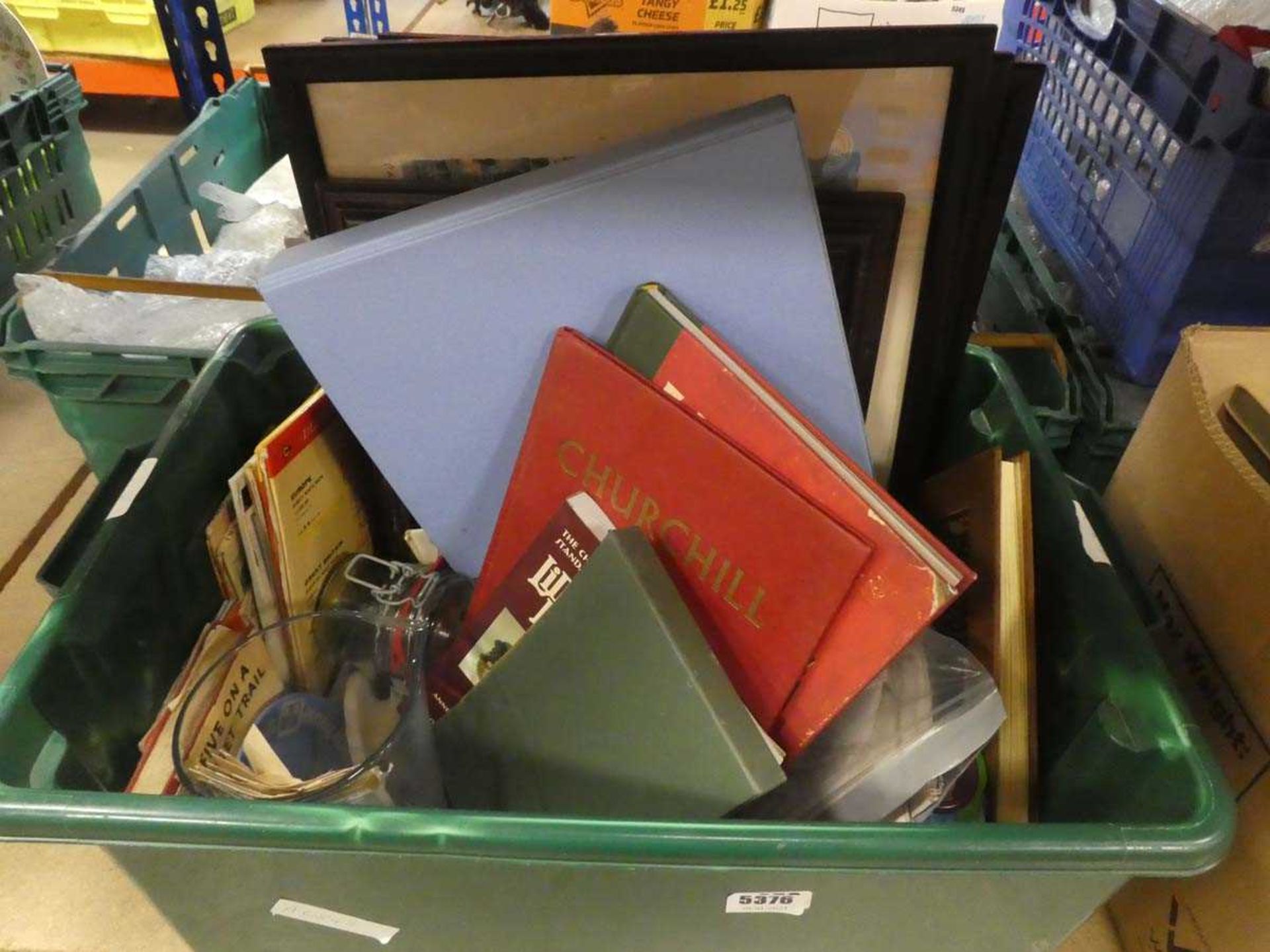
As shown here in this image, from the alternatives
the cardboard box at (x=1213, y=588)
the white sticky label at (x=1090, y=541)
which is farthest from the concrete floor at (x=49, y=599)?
the white sticky label at (x=1090, y=541)

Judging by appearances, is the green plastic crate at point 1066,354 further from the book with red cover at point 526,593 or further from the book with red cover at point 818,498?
the book with red cover at point 526,593

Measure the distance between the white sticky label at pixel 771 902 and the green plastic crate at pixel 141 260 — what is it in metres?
0.62

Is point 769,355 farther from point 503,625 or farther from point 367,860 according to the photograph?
→ point 367,860

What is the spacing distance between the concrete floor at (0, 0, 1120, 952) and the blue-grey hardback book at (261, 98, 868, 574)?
0.55m

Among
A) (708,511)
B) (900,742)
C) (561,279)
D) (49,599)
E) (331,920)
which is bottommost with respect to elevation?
(49,599)

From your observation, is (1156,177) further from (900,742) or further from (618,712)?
(618,712)

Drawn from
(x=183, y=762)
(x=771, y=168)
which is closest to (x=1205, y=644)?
(x=771, y=168)

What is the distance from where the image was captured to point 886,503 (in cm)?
62

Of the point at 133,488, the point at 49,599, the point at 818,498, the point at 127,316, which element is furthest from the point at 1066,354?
the point at 49,599

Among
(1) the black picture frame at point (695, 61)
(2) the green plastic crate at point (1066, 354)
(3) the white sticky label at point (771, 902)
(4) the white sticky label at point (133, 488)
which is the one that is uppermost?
(1) the black picture frame at point (695, 61)

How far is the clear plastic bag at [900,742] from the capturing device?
0.62 m

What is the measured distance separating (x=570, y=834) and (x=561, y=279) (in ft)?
1.30

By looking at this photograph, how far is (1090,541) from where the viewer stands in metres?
0.69

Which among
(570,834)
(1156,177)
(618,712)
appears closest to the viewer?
(570,834)
